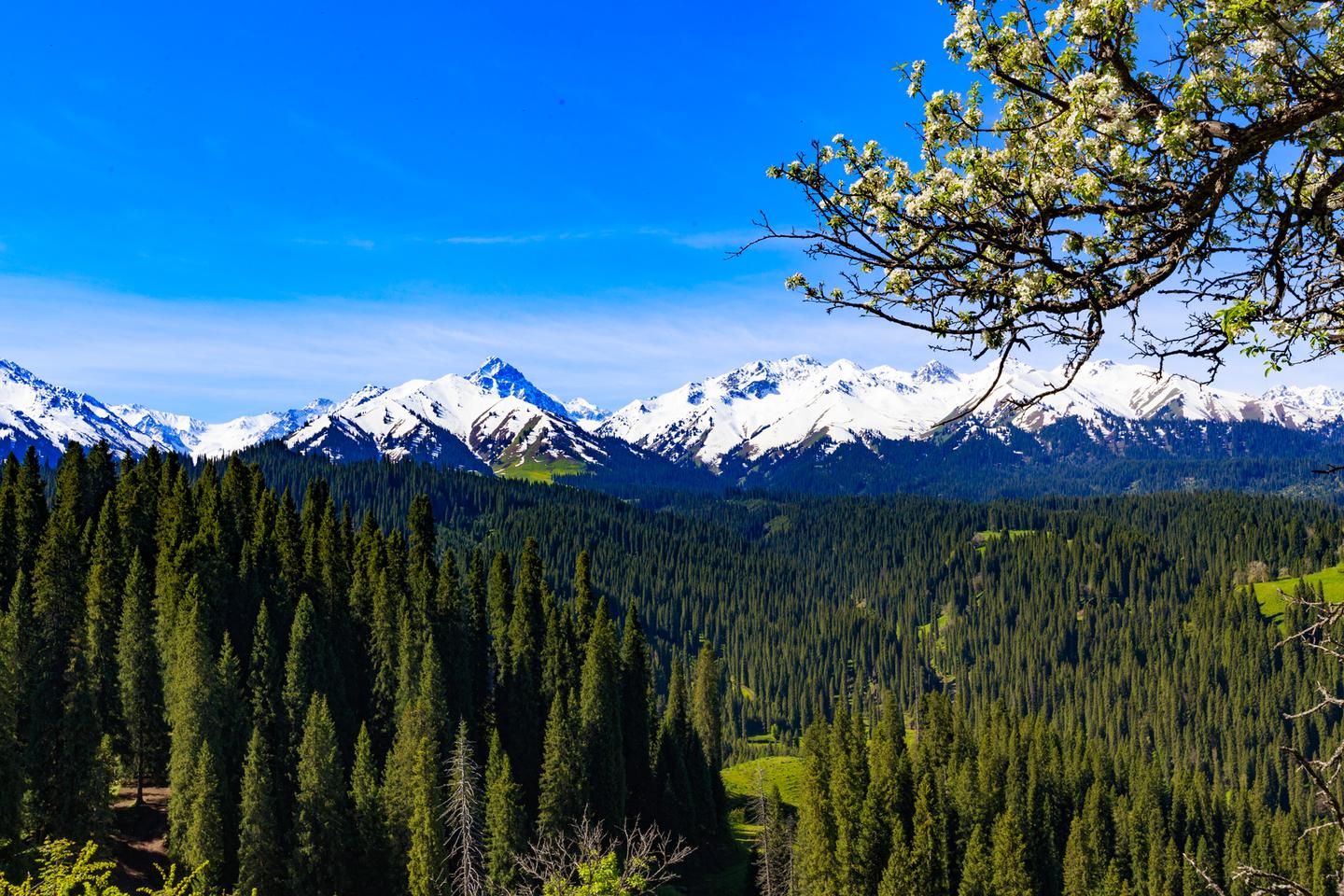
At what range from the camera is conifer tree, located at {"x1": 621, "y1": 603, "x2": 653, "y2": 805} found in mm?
89312

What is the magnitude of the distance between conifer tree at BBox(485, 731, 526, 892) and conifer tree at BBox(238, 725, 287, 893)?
13101 millimetres

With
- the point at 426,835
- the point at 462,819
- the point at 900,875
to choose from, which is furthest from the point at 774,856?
the point at 462,819

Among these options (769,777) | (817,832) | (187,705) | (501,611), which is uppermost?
(501,611)

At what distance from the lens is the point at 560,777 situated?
69.5 meters

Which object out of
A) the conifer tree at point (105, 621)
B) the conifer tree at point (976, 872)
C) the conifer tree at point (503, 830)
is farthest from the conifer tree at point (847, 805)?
the conifer tree at point (105, 621)

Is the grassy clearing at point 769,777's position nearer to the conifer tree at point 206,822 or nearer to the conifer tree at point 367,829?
A: the conifer tree at point 367,829

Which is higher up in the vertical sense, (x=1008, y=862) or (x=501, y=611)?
(x=501, y=611)

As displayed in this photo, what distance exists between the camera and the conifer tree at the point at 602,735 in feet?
247

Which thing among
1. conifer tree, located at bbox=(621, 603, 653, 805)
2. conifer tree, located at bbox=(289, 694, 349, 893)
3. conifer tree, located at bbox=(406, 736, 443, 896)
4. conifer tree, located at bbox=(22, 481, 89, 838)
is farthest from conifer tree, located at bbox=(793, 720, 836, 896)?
conifer tree, located at bbox=(22, 481, 89, 838)

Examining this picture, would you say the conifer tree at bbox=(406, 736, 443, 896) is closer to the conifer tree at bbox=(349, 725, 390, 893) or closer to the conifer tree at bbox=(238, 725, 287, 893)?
the conifer tree at bbox=(349, 725, 390, 893)

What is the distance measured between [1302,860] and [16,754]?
13670 centimetres

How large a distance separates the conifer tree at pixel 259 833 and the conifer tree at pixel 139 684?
1255 cm

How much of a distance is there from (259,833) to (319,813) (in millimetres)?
3818

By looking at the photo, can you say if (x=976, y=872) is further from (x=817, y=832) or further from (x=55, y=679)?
(x=55, y=679)
